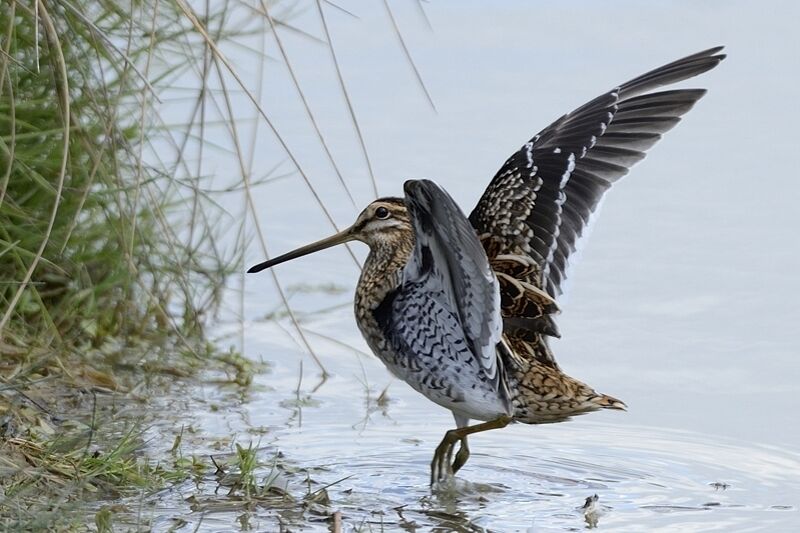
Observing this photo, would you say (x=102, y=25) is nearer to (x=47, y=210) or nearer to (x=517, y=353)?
(x=47, y=210)

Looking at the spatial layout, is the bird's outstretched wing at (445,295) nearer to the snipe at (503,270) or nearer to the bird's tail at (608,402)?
the snipe at (503,270)

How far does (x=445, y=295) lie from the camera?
15.5 ft

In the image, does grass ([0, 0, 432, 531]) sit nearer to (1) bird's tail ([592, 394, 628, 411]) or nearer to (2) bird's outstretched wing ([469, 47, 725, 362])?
(2) bird's outstretched wing ([469, 47, 725, 362])

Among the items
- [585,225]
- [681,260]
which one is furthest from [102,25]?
[681,260]

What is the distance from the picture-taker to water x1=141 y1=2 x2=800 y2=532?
4.72 metres

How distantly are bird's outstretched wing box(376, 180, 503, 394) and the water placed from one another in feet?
1.35

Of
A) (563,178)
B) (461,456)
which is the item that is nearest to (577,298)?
(563,178)

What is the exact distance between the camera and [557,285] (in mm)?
5156

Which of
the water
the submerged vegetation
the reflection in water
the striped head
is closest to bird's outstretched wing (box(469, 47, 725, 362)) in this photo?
the striped head

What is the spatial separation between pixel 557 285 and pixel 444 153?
7.69 feet

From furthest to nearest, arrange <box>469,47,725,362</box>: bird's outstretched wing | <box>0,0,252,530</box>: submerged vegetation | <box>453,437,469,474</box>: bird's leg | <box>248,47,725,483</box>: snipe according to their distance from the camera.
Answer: <box>469,47,725,362</box>: bird's outstretched wing
<box>453,437,469,474</box>: bird's leg
<box>248,47,725,483</box>: snipe
<box>0,0,252,530</box>: submerged vegetation

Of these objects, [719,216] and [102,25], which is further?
[719,216]

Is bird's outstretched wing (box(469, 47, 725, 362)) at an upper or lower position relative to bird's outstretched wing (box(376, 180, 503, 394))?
upper

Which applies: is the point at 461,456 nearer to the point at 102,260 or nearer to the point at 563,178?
the point at 563,178
